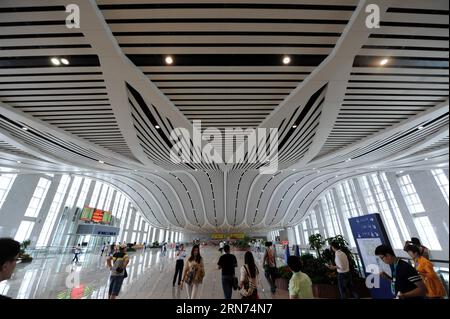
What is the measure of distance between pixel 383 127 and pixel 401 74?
3.20 meters

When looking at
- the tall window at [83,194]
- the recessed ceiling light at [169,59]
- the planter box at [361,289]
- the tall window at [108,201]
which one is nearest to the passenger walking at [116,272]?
the recessed ceiling light at [169,59]

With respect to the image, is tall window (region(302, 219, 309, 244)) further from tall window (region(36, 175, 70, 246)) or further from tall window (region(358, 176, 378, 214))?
tall window (region(36, 175, 70, 246))

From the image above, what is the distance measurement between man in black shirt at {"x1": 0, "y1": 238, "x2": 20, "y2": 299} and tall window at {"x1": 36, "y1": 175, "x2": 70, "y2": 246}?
23277 mm

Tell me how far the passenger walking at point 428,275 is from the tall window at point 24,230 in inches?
945

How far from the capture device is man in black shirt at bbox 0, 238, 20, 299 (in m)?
1.45

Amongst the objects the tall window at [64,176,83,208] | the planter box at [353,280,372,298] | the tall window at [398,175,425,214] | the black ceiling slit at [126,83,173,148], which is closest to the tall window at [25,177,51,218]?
the tall window at [64,176,83,208]

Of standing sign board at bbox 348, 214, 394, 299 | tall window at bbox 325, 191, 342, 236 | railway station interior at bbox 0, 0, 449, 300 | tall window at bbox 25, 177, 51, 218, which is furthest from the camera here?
tall window at bbox 325, 191, 342, 236

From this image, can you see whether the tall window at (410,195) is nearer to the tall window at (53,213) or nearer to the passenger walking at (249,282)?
the passenger walking at (249,282)

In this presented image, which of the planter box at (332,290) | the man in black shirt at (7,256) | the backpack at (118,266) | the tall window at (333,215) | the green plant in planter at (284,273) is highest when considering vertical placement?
the tall window at (333,215)

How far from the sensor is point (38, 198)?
17422 mm

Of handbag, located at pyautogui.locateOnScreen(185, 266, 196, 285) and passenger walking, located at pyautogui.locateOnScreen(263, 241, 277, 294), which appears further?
passenger walking, located at pyautogui.locateOnScreen(263, 241, 277, 294)

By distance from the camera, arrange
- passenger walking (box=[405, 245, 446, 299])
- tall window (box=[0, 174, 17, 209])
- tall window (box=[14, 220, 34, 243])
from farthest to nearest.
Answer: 1. tall window (box=[14, 220, 34, 243])
2. tall window (box=[0, 174, 17, 209])
3. passenger walking (box=[405, 245, 446, 299])

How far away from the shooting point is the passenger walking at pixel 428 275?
1806 millimetres
